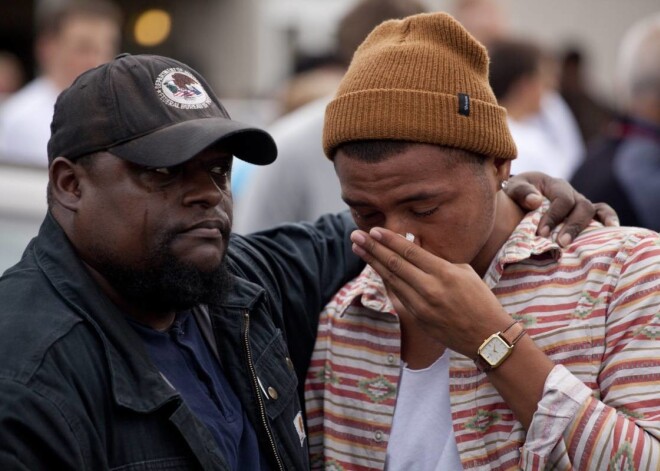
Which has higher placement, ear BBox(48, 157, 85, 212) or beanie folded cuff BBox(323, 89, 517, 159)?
beanie folded cuff BBox(323, 89, 517, 159)

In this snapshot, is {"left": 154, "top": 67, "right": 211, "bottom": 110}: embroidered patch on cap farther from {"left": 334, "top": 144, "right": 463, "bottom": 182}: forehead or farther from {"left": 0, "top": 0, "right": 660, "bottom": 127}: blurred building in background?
{"left": 0, "top": 0, "right": 660, "bottom": 127}: blurred building in background

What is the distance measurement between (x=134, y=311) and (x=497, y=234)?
0.93 meters

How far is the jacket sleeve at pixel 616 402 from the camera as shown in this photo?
96.7 inches

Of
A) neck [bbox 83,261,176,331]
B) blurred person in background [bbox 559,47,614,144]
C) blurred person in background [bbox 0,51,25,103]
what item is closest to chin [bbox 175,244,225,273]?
neck [bbox 83,261,176,331]

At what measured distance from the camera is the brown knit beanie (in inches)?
106

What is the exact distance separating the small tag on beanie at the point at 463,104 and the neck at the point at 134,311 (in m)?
0.85

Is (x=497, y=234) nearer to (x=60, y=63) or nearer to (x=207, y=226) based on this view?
(x=207, y=226)

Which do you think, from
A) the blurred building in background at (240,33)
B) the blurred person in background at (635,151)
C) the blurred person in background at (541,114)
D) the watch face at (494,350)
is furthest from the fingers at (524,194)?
the blurred building in background at (240,33)

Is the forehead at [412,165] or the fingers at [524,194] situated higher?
the forehead at [412,165]

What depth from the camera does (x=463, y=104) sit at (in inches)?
107

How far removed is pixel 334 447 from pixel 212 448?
52 cm

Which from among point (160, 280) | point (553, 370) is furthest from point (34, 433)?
point (553, 370)

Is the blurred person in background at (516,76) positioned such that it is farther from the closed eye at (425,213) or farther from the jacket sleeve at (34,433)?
the jacket sleeve at (34,433)

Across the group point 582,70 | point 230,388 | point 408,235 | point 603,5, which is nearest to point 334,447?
point 230,388
